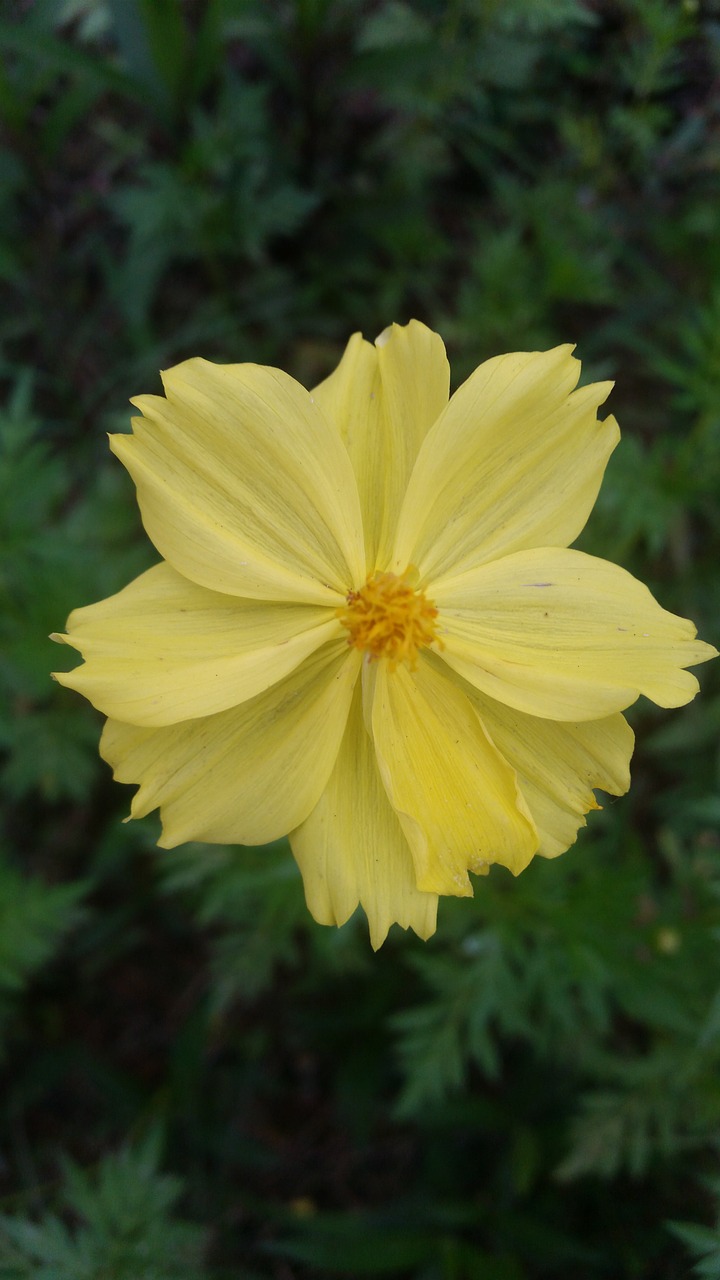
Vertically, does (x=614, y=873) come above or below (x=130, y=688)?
below

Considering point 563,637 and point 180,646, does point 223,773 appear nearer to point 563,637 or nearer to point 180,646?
point 180,646

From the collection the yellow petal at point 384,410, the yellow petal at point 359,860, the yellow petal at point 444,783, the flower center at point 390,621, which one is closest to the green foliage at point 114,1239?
the yellow petal at point 359,860

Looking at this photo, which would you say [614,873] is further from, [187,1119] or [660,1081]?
[187,1119]

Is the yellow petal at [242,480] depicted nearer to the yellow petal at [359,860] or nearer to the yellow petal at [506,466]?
the yellow petal at [506,466]

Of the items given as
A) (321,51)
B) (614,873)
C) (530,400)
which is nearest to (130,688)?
(530,400)

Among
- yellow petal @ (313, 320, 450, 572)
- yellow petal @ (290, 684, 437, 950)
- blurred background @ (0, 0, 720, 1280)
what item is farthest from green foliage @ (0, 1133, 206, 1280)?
yellow petal @ (313, 320, 450, 572)

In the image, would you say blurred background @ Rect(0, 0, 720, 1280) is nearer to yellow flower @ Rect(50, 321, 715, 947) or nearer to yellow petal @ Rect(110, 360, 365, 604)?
yellow flower @ Rect(50, 321, 715, 947)
